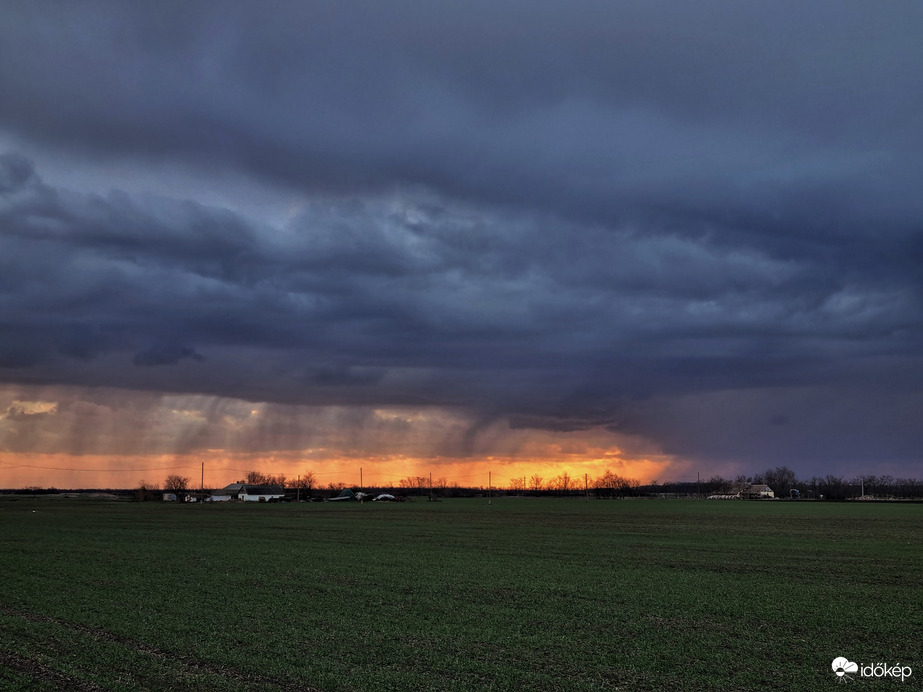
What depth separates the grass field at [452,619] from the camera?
12.1 m

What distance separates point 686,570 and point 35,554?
27286 millimetres

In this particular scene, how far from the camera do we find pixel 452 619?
16656 mm

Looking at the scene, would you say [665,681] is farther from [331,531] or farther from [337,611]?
[331,531]

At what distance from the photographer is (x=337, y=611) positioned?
17.7 meters
